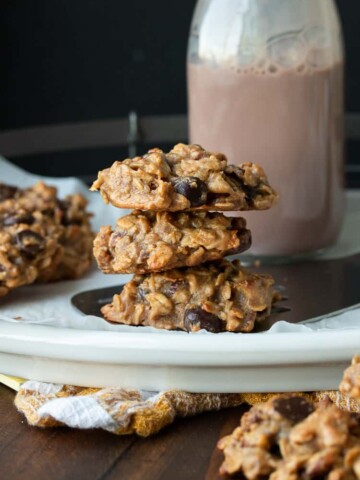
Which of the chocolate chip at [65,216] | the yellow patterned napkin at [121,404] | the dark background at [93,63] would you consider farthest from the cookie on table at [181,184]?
the dark background at [93,63]

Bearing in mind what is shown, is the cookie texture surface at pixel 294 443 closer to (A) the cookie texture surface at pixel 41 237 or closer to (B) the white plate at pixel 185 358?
(B) the white plate at pixel 185 358

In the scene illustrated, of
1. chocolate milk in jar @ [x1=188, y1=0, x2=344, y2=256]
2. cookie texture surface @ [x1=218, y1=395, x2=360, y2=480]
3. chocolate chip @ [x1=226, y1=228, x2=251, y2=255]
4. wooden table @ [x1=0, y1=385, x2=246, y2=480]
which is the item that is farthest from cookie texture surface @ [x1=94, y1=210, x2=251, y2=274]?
chocolate milk in jar @ [x1=188, y1=0, x2=344, y2=256]

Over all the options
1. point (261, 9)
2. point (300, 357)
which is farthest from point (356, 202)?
point (300, 357)

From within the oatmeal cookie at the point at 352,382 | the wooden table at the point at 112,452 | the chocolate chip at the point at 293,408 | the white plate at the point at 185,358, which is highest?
the oatmeal cookie at the point at 352,382

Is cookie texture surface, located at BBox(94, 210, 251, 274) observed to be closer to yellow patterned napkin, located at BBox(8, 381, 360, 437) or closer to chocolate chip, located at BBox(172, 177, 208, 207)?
chocolate chip, located at BBox(172, 177, 208, 207)

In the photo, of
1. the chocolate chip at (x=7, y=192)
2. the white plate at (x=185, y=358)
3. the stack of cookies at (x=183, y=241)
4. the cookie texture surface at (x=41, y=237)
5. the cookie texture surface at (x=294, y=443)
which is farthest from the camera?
the chocolate chip at (x=7, y=192)

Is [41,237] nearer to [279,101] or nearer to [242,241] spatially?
[242,241]
